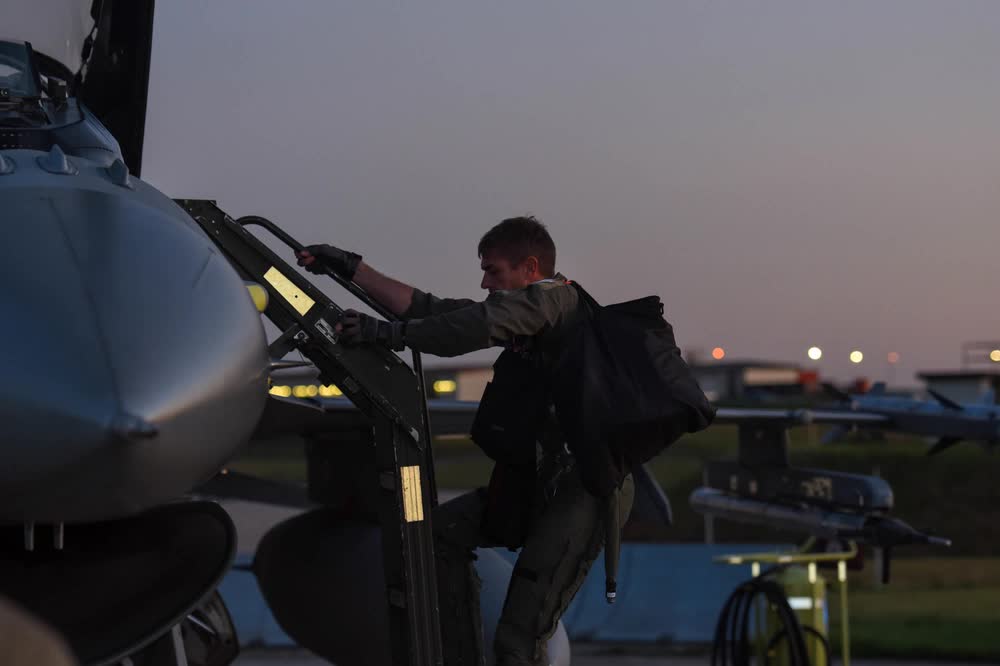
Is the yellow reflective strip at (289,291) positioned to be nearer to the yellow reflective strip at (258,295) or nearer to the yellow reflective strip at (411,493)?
the yellow reflective strip at (258,295)

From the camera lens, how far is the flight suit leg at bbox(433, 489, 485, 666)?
4660mm

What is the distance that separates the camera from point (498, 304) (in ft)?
13.4

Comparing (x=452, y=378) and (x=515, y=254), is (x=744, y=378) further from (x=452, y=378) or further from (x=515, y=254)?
(x=515, y=254)

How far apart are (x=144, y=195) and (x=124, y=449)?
1.08 metres

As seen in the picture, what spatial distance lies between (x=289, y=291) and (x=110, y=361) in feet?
6.02

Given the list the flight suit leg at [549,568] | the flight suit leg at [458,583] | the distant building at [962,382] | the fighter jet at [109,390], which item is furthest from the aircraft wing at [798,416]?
the distant building at [962,382]

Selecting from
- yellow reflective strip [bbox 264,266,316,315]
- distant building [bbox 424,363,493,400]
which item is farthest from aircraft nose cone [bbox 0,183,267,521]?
distant building [bbox 424,363,493,400]

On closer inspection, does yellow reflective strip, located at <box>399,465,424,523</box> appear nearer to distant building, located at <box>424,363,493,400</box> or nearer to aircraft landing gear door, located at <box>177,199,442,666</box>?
aircraft landing gear door, located at <box>177,199,442,666</box>

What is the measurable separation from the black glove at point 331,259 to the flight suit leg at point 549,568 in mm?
1045

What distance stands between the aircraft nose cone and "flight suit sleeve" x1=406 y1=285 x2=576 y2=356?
3.66 ft

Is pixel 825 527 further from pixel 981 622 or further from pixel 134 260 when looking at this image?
pixel 134 260

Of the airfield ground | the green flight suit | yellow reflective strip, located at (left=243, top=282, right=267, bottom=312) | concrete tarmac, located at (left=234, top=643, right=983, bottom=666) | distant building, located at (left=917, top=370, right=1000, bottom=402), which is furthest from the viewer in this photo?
distant building, located at (left=917, top=370, right=1000, bottom=402)

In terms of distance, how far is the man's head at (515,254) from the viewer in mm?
4500

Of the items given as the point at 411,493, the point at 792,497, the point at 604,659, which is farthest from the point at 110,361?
the point at 604,659
